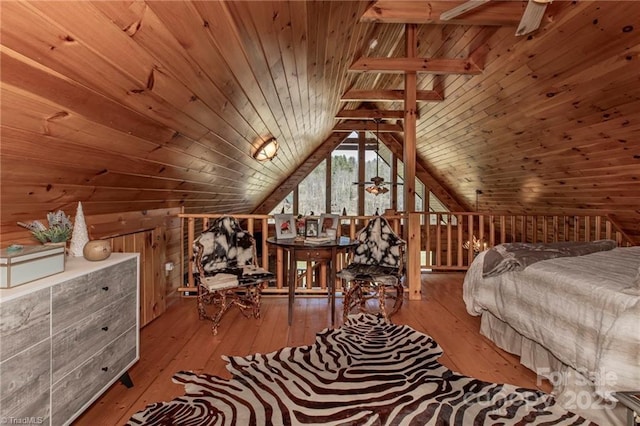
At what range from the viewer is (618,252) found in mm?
2488

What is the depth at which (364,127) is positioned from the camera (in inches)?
278

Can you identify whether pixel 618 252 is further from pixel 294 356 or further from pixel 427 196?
pixel 427 196

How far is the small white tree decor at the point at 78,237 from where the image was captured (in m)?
1.86

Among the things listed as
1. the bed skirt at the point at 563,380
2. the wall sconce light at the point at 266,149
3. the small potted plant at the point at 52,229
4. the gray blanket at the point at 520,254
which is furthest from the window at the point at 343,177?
the small potted plant at the point at 52,229

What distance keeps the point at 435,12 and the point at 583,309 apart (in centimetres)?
271

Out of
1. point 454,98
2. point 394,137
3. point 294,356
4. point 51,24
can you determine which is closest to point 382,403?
point 294,356

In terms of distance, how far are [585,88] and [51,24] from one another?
12.3 ft

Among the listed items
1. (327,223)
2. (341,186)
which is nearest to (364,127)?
(341,186)

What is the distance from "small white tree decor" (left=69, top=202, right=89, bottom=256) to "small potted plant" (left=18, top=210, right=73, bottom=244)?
0.37 ft

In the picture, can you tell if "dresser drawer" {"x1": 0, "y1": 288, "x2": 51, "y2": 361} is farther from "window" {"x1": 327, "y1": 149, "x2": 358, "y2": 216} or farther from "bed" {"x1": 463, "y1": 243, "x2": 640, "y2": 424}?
"window" {"x1": 327, "y1": 149, "x2": 358, "y2": 216}

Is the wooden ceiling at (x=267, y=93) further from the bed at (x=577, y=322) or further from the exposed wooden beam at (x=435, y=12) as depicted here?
the bed at (x=577, y=322)

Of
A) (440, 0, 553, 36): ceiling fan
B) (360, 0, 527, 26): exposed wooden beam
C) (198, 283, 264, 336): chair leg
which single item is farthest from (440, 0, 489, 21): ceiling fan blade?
(198, 283, 264, 336): chair leg

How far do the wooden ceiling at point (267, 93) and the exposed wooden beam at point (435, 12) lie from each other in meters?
0.01

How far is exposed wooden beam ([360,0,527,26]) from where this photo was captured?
289 centimetres
